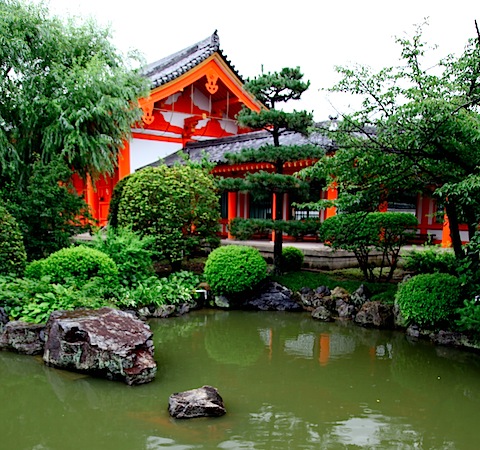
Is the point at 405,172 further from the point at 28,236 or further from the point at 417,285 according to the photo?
the point at 28,236

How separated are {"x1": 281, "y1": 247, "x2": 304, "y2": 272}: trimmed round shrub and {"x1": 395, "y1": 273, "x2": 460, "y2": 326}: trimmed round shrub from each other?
377 cm

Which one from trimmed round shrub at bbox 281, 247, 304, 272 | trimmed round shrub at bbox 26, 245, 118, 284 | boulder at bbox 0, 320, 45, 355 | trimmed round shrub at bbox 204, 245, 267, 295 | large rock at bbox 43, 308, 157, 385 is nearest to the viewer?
large rock at bbox 43, 308, 157, 385

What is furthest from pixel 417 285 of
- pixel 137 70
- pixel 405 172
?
pixel 137 70

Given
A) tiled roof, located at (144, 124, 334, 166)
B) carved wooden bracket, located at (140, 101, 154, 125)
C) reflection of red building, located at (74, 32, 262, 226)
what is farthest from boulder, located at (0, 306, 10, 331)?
carved wooden bracket, located at (140, 101, 154, 125)

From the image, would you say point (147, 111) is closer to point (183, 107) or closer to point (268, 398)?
point (183, 107)

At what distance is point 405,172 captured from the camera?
7.12 meters

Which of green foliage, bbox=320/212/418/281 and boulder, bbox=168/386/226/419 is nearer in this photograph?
boulder, bbox=168/386/226/419

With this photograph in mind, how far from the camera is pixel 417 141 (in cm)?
612

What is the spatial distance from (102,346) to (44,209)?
4.80 metres

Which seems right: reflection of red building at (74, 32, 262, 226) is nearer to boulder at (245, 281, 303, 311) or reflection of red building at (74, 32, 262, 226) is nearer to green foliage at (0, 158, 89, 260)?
green foliage at (0, 158, 89, 260)

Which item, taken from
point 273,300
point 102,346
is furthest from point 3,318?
point 273,300

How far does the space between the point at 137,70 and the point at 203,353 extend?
344 inches

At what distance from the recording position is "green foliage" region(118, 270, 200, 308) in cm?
825

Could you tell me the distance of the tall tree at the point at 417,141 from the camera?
230 inches
